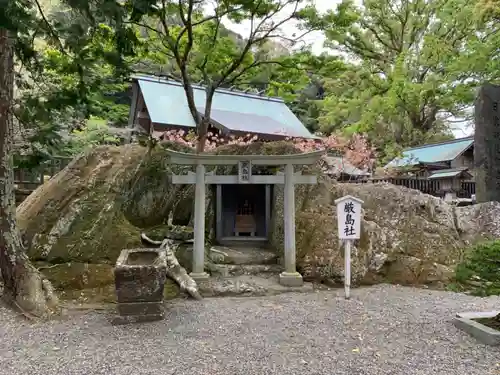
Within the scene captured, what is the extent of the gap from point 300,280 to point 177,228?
8.08ft

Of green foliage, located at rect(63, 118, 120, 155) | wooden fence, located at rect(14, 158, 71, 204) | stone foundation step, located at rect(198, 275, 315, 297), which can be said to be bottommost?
stone foundation step, located at rect(198, 275, 315, 297)

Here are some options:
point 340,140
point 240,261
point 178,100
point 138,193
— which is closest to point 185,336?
point 240,261

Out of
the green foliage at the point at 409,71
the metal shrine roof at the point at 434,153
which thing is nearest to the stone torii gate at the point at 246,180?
the green foliage at the point at 409,71

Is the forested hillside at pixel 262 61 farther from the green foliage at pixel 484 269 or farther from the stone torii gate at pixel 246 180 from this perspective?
the green foliage at pixel 484 269

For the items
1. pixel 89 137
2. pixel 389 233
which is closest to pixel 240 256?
pixel 389 233

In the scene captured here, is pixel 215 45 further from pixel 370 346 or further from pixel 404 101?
pixel 404 101

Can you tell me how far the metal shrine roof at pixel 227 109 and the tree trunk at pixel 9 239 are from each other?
712 cm

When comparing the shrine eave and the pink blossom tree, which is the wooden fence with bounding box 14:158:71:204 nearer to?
the pink blossom tree

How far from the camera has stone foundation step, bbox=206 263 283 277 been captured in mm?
6219

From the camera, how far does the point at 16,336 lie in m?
3.88

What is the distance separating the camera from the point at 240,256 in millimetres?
6719

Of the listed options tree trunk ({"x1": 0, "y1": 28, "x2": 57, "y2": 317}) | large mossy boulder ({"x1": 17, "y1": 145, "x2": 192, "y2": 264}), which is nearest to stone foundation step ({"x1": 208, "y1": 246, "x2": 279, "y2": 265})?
large mossy boulder ({"x1": 17, "y1": 145, "x2": 192, "y2": 264})

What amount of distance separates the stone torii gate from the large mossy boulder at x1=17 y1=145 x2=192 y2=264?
1.20 m

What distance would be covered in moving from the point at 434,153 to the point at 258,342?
621 inches
